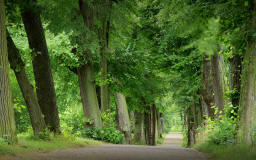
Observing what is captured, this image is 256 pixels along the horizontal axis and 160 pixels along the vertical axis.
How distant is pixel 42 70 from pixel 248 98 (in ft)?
23.9

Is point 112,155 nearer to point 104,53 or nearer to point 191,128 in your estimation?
point 104,53

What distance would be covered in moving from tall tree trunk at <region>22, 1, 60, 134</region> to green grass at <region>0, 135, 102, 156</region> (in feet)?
2.91

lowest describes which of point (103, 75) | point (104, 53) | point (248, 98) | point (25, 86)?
point (248, 98)

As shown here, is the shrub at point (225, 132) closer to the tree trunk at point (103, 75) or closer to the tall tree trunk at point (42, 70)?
the tall tree trunk at point (42, 70)

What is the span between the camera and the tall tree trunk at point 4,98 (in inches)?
334

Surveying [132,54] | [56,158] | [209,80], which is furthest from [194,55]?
[56,158]

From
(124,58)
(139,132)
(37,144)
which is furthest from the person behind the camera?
(139,132)

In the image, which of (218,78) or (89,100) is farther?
(89,100)

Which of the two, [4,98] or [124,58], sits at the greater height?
[124,58]

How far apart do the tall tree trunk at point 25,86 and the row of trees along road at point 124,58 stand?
3 cm

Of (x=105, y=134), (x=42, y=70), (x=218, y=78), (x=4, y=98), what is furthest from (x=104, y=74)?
(x=4, y=98)

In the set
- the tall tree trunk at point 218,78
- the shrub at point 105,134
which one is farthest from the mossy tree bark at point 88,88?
the tall tree trunk at point 218,78

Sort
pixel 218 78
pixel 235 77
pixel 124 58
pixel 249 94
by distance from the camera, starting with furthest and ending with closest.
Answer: pixel 124 58 → pixel 218 78 → pixel 235 77 → pixel 249 94

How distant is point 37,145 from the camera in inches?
380
